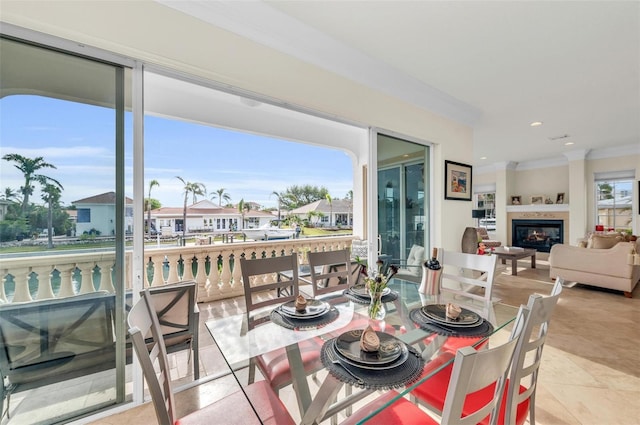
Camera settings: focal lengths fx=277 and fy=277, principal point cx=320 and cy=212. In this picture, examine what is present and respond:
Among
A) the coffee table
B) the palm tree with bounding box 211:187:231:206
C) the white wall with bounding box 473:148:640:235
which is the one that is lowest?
the coffee table

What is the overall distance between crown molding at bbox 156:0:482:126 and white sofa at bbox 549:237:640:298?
354cm

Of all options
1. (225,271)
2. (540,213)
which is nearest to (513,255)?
(540,213)

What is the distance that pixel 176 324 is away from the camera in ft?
6.45

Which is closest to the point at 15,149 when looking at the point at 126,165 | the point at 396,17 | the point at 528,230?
Answer: the point at 126,165

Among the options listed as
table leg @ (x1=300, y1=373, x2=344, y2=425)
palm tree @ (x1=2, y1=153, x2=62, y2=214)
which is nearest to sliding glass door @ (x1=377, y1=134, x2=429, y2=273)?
table leg @ (x1=300, y1=373, x2=344, y2=425)

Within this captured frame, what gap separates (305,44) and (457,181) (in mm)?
2679

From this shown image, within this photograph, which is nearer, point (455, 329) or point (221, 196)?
point (455, 329)

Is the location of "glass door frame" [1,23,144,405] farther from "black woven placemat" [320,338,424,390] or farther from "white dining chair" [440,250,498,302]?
"white dining chair" [440,250,498,302]

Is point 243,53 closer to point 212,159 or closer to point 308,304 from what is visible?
point 308,304

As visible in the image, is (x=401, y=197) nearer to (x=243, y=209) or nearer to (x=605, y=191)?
(x=243, y=209)

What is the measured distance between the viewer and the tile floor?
173 cm

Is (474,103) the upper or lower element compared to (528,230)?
upper

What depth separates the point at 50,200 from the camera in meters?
1.57

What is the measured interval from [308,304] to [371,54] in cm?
221
